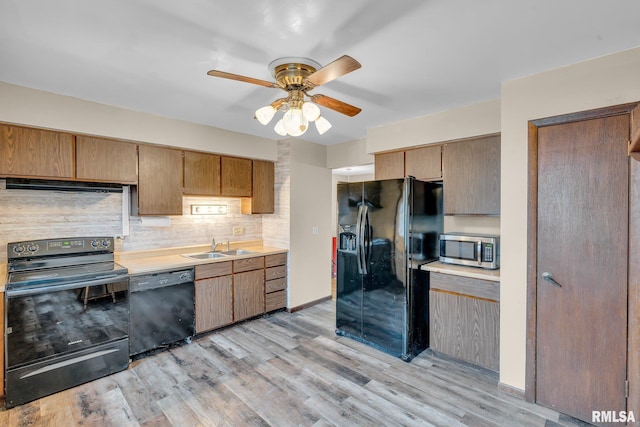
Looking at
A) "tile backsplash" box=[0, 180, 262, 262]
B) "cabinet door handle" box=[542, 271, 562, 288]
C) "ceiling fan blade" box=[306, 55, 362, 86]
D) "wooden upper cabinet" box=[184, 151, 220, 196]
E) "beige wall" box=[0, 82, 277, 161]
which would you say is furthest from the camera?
"wooden upper cabinet" box=[184, 151, 220, 196]

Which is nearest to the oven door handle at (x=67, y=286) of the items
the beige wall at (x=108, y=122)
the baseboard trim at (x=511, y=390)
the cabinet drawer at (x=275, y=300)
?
the beige wall at (x=108, y=122)

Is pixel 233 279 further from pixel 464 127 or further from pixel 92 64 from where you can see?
pixel 464 127

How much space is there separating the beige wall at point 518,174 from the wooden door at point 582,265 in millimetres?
104

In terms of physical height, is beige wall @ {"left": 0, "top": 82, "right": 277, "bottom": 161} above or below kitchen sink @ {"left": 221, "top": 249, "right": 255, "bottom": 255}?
above

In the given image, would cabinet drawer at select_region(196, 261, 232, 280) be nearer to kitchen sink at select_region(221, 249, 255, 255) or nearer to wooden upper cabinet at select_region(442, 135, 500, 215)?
kitchen sink at select_region(221, 249, 255, 255)

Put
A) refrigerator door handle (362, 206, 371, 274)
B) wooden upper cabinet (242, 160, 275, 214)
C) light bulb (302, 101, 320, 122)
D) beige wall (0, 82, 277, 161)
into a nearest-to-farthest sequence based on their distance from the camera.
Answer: light bulb (302, 101, 320, 122) → beige wall (0, 82, 277, 161) → refrigerator door handle (362, 206, 371, 274) → wooden upper cabinet (242, 160, 275, 214)

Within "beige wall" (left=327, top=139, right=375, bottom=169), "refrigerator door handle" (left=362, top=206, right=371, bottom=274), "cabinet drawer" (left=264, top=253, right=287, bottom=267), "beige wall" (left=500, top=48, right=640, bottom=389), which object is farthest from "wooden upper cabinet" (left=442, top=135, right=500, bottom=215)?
"cabinet drawer" (left=264, top=253, right=287, bottom=267)

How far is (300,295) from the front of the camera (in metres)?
4.35

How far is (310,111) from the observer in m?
1.88

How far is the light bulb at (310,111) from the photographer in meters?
1.87

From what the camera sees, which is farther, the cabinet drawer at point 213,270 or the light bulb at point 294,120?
the cabinet drawer at point 213,270

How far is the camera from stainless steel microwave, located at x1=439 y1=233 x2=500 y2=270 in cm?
273

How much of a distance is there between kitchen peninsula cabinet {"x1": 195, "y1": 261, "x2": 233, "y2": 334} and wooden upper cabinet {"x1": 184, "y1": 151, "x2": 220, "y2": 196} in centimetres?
89

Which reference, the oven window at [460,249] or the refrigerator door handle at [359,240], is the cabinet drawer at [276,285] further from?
the oven window at [460,249]
